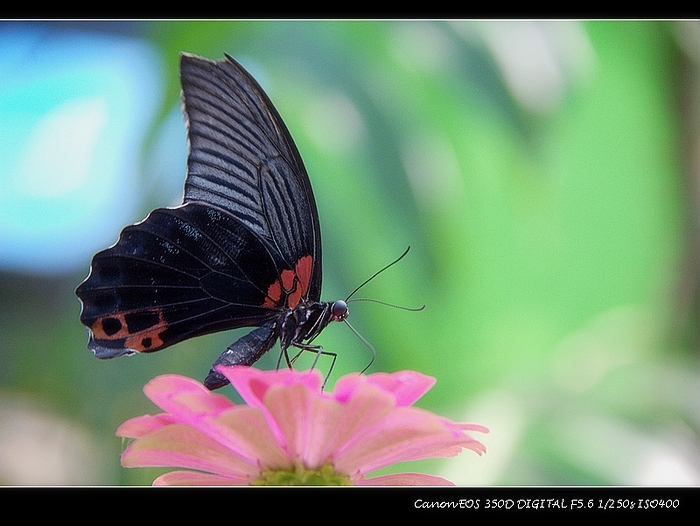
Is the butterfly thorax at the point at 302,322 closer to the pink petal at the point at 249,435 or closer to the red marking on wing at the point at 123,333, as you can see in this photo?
the red marking on wing at the point at 123,333

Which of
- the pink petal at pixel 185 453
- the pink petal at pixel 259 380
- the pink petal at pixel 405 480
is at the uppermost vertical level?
the pink petal at pixel 259 380

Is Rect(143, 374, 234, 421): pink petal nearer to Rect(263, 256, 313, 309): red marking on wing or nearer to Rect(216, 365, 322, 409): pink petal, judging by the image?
Rect(216, 365, 322, 409): pink petal

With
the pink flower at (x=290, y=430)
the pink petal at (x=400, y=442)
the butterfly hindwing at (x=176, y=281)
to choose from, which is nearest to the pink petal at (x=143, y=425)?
the pink flower at (x=290, y=430)

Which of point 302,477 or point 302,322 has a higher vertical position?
point 302,322

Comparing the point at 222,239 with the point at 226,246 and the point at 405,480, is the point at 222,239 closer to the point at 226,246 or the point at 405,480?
the point at 226,246

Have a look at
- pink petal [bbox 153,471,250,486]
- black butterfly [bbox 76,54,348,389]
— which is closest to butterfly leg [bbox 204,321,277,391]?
black butterfly [bbox 76,54,348,389]

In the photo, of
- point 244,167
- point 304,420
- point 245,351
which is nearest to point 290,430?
point 304,420

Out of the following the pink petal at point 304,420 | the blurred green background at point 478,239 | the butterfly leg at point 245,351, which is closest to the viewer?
the pink petal at point 304,420

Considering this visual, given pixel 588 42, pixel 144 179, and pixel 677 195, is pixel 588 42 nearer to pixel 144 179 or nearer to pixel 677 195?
pixel 677 195
